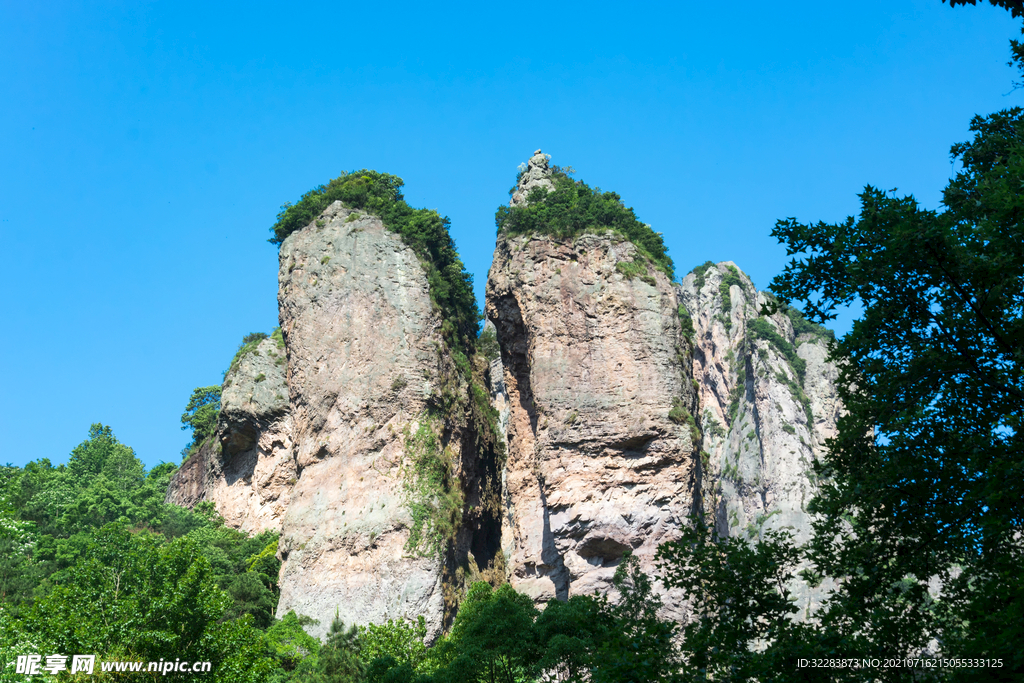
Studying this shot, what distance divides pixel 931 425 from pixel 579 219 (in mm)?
28877

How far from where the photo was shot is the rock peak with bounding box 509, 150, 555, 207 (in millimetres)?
45344

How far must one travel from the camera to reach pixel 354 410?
129 ft

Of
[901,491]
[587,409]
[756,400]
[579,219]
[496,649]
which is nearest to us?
[901,491]

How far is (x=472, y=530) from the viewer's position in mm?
39531

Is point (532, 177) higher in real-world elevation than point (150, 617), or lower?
higher

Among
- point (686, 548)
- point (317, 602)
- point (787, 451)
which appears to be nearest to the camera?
point (686, 548)

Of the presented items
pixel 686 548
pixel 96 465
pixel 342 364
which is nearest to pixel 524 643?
pixel 686 548

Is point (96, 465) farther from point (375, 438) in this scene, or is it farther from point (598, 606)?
point (598, 606)

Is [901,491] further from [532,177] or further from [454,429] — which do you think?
[532,177]

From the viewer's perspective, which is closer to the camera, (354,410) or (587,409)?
(587,409)

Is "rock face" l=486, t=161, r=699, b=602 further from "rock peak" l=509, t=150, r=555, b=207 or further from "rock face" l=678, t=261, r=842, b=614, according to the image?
"rock face" l=678, t=261, r=842, b=614

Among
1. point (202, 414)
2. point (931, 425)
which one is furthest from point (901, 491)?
point (202, 414)

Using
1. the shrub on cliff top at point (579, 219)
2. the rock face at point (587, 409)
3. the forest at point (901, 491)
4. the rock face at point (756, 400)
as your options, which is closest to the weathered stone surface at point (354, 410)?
the rock face at point (587, 409)

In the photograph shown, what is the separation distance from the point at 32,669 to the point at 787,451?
2758 inches
